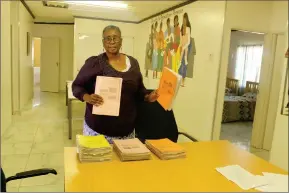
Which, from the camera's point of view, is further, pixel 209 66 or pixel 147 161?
pixel 209 66

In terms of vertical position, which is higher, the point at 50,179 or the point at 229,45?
the point at 229,45

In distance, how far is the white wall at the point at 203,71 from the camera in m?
3.08

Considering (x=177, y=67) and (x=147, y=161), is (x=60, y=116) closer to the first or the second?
(x=177, y=67)

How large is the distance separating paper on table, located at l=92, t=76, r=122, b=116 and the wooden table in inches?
9.3

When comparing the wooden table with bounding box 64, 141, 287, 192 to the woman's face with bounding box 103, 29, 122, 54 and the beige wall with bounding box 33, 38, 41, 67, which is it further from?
the beige wall with bounding box 33, 38, 41, 67

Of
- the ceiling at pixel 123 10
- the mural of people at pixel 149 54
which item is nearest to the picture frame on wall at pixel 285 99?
the ceiling at pixel 123 10

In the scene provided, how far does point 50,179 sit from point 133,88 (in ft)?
4.03

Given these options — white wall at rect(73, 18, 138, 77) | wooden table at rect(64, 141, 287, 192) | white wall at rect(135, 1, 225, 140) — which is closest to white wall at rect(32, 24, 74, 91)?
white wall at rect(73, 18, 138, 77)

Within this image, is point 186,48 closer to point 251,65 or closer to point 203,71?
point 203,71

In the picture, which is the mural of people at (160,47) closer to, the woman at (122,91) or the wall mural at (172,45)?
the wall mural at (172,45)

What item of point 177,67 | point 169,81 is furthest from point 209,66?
point 169,81

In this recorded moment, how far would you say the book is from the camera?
3.62 ft

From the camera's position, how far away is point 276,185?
80cm

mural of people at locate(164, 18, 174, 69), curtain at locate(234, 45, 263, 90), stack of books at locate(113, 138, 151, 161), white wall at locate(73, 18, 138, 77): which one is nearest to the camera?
curtain at locate(234, 45, 263, 90)
